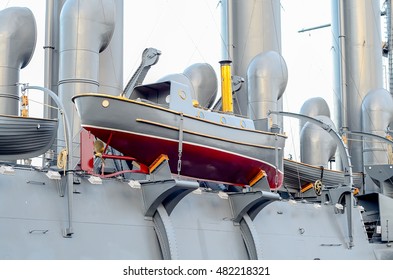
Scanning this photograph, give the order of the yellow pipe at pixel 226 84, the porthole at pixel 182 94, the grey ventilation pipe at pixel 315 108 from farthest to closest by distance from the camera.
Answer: the grey ventilation pipe at pixel 315 108 < the yellow pipe at pixel 226 84 < the porthole at pixel 182 94

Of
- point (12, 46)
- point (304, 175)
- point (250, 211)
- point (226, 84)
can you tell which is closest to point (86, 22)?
point (12, 46)

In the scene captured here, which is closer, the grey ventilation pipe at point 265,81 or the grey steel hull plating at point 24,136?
the grey steel hull plating at point 24,136

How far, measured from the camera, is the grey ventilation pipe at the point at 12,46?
72.3 feet

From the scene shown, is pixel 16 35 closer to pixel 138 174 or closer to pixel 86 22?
pixel 86 22

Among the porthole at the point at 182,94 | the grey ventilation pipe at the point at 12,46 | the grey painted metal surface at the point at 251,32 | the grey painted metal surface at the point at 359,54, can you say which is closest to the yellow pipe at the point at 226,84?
the porthole at the point at 182,94

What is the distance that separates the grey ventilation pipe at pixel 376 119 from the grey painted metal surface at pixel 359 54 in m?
2.65

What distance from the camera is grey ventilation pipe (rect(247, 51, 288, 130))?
30312 mm

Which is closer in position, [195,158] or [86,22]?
[195,158]

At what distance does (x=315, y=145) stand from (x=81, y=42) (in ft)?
54.8

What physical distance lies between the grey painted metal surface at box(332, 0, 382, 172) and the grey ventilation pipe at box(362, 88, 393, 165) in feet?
8.70

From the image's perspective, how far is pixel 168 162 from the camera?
59.3 feet

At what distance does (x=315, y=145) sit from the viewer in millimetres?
35438

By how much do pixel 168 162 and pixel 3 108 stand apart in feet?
23.0

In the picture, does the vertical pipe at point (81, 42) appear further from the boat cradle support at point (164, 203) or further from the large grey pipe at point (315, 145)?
the large grey pipe at point (315, 145)
